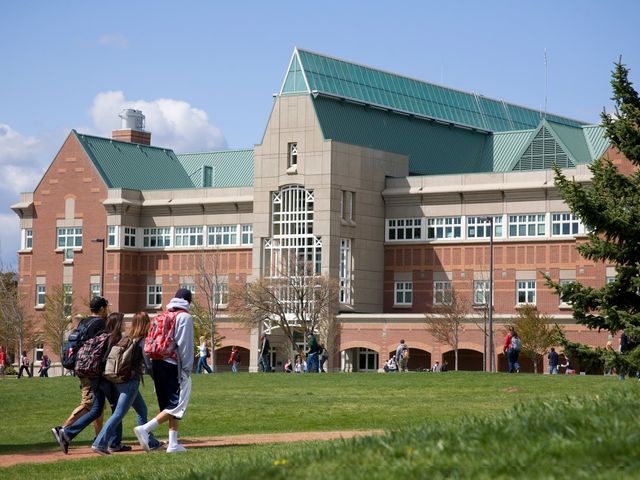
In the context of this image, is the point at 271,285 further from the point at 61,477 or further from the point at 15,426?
the point at 61,477

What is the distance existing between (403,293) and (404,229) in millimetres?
4064

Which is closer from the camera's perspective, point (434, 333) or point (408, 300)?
point (434, 333)

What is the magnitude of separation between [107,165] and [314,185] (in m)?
20.6

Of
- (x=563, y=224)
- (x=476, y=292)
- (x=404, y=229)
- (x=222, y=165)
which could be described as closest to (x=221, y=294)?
(x=404, y=229)

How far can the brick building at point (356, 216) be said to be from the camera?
8200 cm

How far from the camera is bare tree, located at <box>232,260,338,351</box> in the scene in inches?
3167

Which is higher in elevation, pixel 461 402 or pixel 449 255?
pixel 449 255

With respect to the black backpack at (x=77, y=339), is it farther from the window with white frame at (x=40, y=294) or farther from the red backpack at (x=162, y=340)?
the window with white frame at (x=40, y=294)

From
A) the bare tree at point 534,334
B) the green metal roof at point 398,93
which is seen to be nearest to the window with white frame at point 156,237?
the green metal roof at point 398,93

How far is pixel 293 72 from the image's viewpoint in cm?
8669

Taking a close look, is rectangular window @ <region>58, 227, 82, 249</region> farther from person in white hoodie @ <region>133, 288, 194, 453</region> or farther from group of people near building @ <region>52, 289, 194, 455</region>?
person in white hoodie @ <region>133, 288, 194, 453</region>

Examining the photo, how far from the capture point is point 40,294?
99500 mm

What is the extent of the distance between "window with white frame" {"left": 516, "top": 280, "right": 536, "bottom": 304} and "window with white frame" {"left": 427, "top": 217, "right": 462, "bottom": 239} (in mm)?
5286

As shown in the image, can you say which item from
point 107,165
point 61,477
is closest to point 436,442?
point 61,477
